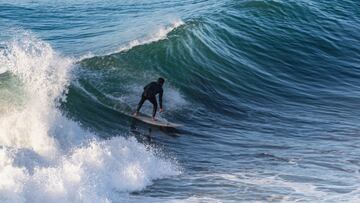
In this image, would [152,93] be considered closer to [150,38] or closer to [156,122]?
[156,122]

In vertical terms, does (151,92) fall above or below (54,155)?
below

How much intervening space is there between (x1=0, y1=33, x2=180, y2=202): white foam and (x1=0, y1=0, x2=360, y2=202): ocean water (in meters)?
0.03

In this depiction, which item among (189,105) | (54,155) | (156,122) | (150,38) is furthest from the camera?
(150,38)

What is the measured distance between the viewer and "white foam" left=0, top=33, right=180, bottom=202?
35.7ft

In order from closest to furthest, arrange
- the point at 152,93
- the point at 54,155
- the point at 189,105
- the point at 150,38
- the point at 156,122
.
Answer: the point at 54,155
the point at 152,93
the point at 156,122
the point at 189,105
the point at 150,38

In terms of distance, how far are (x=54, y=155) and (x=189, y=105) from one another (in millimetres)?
7189

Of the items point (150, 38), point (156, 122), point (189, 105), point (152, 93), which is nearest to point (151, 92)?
point (152, 93)

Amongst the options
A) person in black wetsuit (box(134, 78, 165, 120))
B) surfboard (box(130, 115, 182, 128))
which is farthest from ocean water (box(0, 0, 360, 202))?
person in black wetsuit (box(134, 78, 165, 120))

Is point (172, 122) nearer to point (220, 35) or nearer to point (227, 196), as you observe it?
point (227, 196)

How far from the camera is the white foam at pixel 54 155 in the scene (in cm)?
1087

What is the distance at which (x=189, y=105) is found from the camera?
19.4 m

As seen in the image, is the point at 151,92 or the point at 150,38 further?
the point at 150,38

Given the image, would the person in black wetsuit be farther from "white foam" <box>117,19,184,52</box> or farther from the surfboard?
"white foam" <box>117,19,184,52</box>

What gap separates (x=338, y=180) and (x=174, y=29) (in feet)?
40.6
